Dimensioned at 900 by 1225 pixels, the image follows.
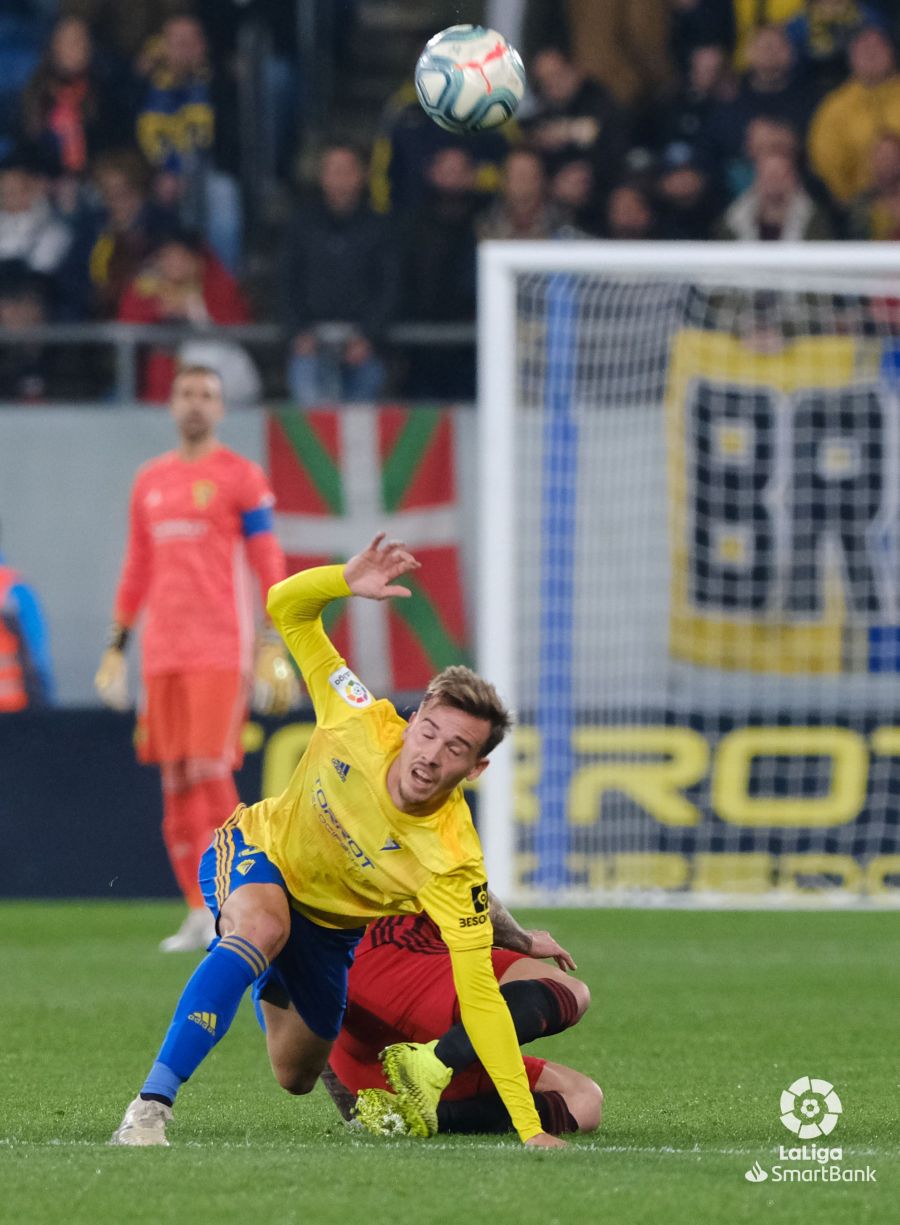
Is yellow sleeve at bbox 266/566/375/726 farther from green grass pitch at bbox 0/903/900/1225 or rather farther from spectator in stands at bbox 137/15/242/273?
spectator in stands at bbox 137/15/242/273

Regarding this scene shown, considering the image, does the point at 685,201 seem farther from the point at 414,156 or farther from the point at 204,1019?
the point at 204,1019

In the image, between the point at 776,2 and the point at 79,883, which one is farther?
the point at 776,2

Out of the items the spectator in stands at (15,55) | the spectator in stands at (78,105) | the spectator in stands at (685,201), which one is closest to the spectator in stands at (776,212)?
the spectator in stands at (685,201)

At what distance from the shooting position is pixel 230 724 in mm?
8852

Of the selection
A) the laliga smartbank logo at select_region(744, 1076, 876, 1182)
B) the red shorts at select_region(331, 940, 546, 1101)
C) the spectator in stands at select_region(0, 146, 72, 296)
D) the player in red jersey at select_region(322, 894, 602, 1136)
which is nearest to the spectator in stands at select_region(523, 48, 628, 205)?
the spectator in stands at select_region(0, 146, 72, 296)

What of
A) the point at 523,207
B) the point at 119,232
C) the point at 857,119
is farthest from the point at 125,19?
the point at 857,119

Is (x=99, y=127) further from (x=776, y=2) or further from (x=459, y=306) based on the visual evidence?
(x=776, y=2)

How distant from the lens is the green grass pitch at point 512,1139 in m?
3.95

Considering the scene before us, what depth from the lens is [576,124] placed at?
41.5 feet

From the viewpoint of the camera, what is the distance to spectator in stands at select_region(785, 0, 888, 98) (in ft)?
42.9

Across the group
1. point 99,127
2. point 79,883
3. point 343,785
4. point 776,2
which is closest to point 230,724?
point 79,883

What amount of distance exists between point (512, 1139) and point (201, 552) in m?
4.36

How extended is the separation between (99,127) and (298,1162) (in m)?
9.96

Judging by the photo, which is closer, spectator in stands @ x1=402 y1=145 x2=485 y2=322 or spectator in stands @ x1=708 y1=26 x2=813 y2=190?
spectator in stands @ x1=402 y1=145 x2=485 y2=322
